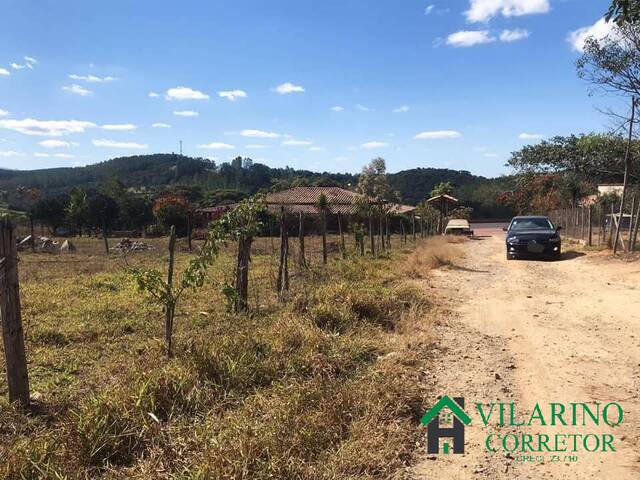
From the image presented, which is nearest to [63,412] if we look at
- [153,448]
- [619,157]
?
[153,448]

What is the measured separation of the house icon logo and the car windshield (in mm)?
13346

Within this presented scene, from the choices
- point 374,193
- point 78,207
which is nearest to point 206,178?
point 78,207

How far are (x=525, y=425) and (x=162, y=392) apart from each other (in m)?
2.89

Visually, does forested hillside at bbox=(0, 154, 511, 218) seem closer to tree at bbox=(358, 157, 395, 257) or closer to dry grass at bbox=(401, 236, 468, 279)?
tree at bbox=(358, 157, 395, 257)

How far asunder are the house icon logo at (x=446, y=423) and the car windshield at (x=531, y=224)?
43.8ft

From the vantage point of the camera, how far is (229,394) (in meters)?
4.21

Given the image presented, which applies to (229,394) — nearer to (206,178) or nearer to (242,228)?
(242,228)

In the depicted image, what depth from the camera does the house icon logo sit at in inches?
141

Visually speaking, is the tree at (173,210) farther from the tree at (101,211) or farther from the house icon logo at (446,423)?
the house icon logo at (446,423)

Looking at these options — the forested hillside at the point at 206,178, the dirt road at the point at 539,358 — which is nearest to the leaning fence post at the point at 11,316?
the dirt road at the point at 539,358

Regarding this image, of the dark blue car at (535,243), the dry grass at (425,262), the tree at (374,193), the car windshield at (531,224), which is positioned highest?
the tree at (374,193)

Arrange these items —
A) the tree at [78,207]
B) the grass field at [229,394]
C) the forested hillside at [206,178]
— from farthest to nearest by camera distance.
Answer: the forested hillside at [206,178], the tree at [78,207], the grass field at [229,394]

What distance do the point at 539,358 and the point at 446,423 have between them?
2.13m

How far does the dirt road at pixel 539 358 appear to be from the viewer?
3.30m
